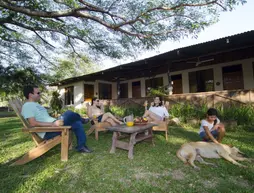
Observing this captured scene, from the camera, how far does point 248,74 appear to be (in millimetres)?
7492

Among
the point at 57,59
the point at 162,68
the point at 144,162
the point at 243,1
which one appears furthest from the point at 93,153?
the point at 57,59

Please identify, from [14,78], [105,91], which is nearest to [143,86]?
[105,91]

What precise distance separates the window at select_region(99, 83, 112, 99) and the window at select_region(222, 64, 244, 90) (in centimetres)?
846

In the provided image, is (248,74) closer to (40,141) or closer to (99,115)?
(99,115)

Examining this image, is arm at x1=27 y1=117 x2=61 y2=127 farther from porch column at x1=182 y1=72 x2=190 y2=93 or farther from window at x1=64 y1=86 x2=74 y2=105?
window at x1=64 y1=86 x2=74 y2=105

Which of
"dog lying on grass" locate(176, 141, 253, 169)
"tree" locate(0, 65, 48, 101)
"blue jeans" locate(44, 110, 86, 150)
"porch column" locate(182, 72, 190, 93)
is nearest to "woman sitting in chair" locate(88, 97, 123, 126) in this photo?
"blue jeans" locate(44, 110, 86, 150)

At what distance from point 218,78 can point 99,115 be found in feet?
23.3

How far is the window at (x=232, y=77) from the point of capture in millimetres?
7771

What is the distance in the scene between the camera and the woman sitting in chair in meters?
3.93

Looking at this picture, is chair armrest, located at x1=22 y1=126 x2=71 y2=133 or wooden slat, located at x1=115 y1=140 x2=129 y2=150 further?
wooden slat, located at x1=115 y1=140 x2=129 y2=150

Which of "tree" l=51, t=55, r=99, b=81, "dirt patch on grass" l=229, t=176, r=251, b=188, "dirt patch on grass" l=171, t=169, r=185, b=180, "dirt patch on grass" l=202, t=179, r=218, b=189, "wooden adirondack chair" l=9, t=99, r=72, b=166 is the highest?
"tree" l=51, t=55, r=99, b=81

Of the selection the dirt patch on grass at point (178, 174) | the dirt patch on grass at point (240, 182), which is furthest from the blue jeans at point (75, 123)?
the dirt patch on grass at point (240, 182)

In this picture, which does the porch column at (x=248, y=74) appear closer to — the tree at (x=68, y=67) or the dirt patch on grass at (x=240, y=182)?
the dirt patch on grass at (x=240, y=182)

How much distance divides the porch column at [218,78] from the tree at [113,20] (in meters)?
4.06
